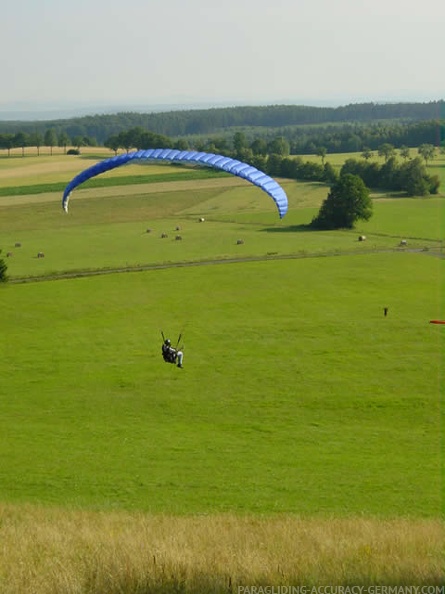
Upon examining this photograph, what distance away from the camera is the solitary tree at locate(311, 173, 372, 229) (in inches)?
2965

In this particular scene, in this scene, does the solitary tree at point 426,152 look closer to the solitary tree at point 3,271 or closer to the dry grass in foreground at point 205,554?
the solitary tree at point 3,271

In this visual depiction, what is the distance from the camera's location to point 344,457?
23.0 meters

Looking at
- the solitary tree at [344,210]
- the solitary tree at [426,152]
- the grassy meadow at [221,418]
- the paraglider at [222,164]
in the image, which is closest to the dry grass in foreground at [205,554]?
the grassy meadow at [221,418]

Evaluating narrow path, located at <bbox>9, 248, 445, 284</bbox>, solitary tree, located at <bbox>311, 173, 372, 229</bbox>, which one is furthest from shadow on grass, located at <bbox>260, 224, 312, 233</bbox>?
narrow path, located at <bbox>9, 248, 445, 284</bbox>

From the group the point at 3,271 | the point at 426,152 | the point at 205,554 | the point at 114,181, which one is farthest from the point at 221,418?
the point at 426,152

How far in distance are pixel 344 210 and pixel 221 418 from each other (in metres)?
51.4

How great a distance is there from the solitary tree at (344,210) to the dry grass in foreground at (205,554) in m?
60.6

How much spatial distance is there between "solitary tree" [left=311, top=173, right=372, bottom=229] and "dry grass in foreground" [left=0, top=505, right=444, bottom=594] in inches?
2388

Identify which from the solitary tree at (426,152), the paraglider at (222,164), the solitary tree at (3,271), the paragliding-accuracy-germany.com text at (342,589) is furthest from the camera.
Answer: the solitary tree at (426,152)

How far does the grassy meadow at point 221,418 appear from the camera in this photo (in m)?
12.2

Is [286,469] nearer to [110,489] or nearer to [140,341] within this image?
[110,489]

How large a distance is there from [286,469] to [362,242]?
4639 centimetres

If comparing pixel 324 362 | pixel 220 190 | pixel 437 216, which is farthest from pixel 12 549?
pixel 220 190

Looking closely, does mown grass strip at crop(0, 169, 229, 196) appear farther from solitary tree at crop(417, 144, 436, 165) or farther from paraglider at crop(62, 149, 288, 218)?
paraglider at crop(62, 149, 288, 218)
